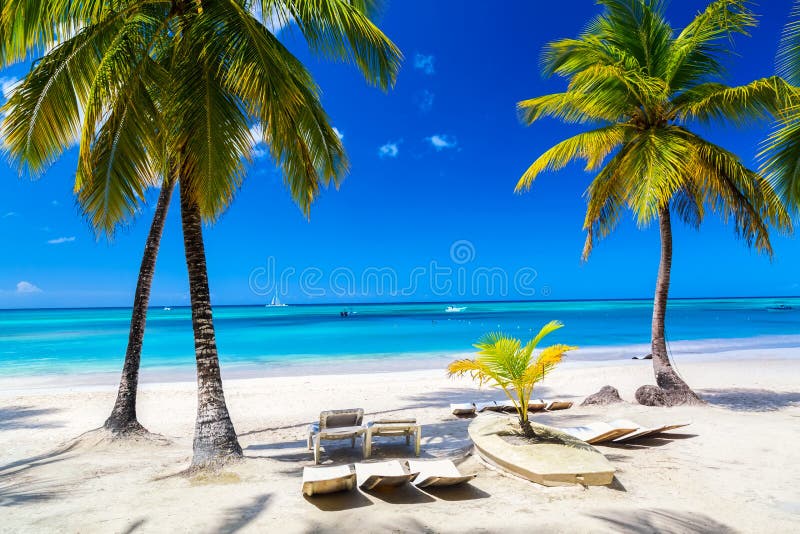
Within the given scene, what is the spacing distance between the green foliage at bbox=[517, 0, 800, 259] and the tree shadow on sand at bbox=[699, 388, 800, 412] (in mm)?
2885

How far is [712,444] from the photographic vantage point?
5.95 meters

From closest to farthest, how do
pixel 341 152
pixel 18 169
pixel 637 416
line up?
pixel 18 169, pixel 341 152, pixel 637 416

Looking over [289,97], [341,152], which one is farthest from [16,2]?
[341,152]

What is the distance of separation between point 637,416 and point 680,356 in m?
15.3

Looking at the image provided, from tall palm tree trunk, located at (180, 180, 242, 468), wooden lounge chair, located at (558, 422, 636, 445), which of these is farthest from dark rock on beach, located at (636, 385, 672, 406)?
tall palm tree trunk, located at (180, 180, 242, 468)

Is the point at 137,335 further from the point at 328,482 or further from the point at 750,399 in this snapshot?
the point at 750,399

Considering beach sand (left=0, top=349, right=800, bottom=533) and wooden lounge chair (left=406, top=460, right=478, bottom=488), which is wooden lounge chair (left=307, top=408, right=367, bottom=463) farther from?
wooden lounge chair (left=406, top=460, right=478, bottom=488)

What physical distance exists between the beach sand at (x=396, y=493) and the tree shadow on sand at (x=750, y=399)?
0.04 m

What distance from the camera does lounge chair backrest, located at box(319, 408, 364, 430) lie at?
6.41 metres

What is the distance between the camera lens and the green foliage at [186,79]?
462 cm

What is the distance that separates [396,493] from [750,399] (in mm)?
8454

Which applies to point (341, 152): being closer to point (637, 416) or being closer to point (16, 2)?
point (16, 2)

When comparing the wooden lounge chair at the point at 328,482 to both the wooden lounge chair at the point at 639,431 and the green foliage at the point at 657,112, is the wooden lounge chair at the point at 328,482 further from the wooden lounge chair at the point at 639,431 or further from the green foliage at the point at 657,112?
the green foliage at the point at 657,112

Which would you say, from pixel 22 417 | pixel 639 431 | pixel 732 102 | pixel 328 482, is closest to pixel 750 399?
pixel 639 431
